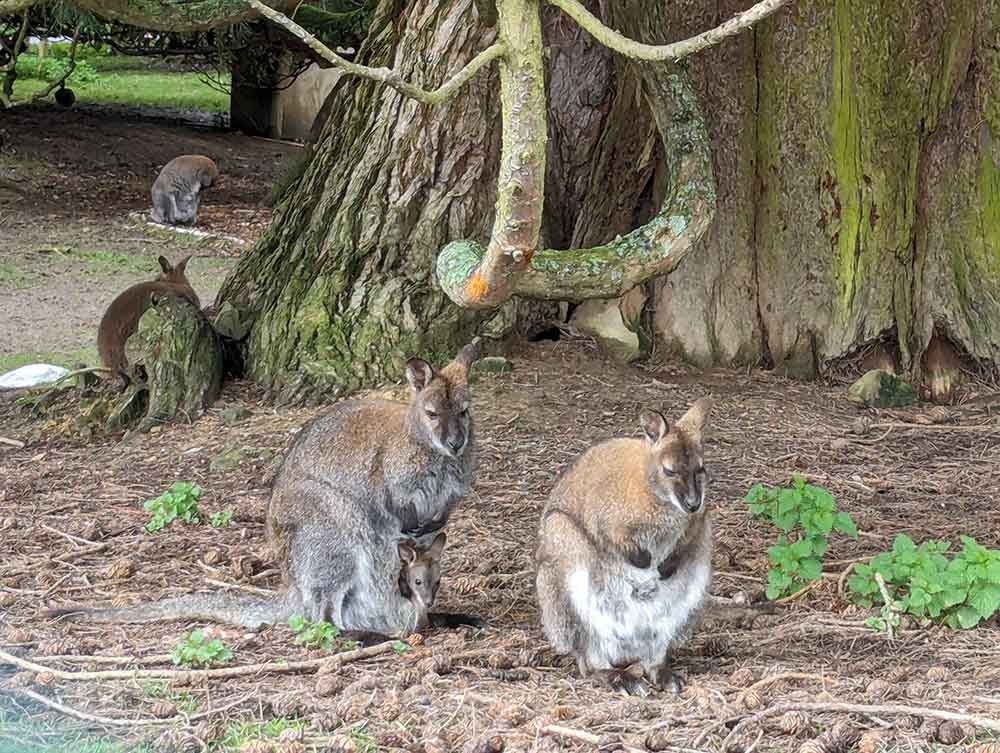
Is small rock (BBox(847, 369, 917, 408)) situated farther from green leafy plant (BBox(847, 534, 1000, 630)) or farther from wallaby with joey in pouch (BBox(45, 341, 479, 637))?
wallaby with joey in pouch (BBox(45, 341, 479, 637))

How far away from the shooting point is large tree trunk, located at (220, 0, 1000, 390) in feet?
24.4

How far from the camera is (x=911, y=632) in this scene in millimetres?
4898

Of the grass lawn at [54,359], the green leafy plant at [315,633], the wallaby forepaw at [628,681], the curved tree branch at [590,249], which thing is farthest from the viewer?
the grass lawn at [54,359]

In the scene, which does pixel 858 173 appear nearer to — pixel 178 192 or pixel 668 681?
pixel 668 681

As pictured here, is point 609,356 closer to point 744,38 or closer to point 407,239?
point 407,239

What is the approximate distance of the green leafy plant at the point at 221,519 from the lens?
246 inches

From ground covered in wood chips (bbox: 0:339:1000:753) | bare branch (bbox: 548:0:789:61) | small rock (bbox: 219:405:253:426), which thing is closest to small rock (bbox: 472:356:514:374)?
ground covered in wood chips (bbox: 0:339:1000:753)

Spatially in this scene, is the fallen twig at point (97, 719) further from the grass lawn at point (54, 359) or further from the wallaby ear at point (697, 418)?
the grass lawn at point (54, 359)

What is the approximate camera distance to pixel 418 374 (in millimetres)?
5160

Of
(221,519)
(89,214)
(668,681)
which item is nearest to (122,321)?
(221,519)

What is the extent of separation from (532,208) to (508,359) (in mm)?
3071

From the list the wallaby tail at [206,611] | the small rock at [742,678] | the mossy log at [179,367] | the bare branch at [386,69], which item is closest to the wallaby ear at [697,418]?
the small rock at [742,678]

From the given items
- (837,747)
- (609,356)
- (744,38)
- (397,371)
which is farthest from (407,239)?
(837,747)

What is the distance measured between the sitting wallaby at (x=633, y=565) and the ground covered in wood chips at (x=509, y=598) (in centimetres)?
14
